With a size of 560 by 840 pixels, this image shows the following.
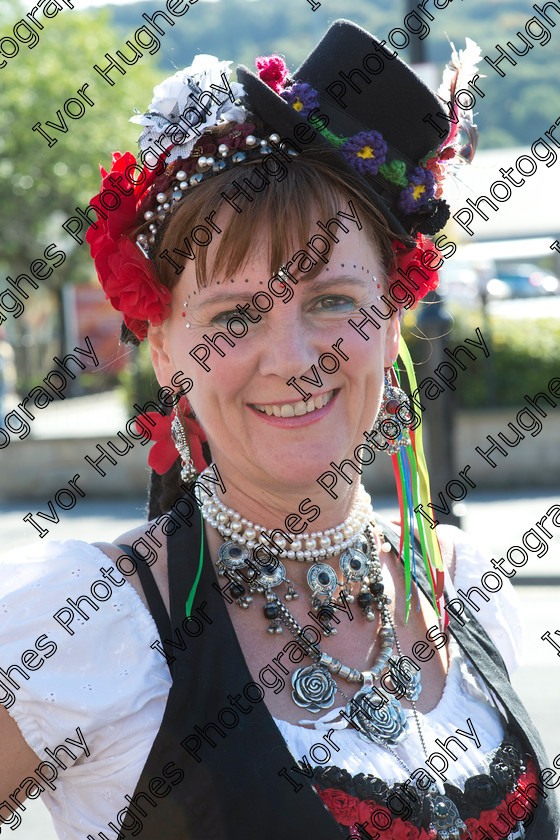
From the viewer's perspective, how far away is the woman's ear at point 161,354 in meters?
1.96

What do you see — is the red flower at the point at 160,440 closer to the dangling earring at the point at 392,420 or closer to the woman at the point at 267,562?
the woman at the point at 267,562

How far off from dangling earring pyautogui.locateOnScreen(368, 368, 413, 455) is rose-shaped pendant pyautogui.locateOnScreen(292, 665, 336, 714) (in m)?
0.57

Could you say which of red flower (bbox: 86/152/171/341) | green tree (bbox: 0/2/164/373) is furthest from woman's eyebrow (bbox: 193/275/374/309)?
green tree (bbox: 0/2/164/373)

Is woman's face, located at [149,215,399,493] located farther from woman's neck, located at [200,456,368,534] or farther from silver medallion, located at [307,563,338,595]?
silver medallion, located at [307,563,338,595]

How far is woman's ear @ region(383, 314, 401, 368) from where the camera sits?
Answer: 2.01m

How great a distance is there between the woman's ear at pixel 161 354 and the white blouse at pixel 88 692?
416 millimetres

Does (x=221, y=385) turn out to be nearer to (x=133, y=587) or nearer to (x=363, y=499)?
(x=133, y=587)

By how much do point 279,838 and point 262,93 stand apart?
1.37 m

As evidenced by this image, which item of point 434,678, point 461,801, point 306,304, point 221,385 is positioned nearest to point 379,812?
point 461,801

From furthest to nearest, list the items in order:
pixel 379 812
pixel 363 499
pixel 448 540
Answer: pixel 448 540 → pixel 363 499 → pixel 379 812

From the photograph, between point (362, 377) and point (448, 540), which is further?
point (448, 540)

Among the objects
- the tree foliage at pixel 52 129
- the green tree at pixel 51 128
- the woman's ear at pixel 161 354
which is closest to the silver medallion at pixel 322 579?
the woman's ear at pixel 161 354

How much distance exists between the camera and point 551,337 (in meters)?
9.99

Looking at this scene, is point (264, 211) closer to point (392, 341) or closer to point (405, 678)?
point (392, 341)
